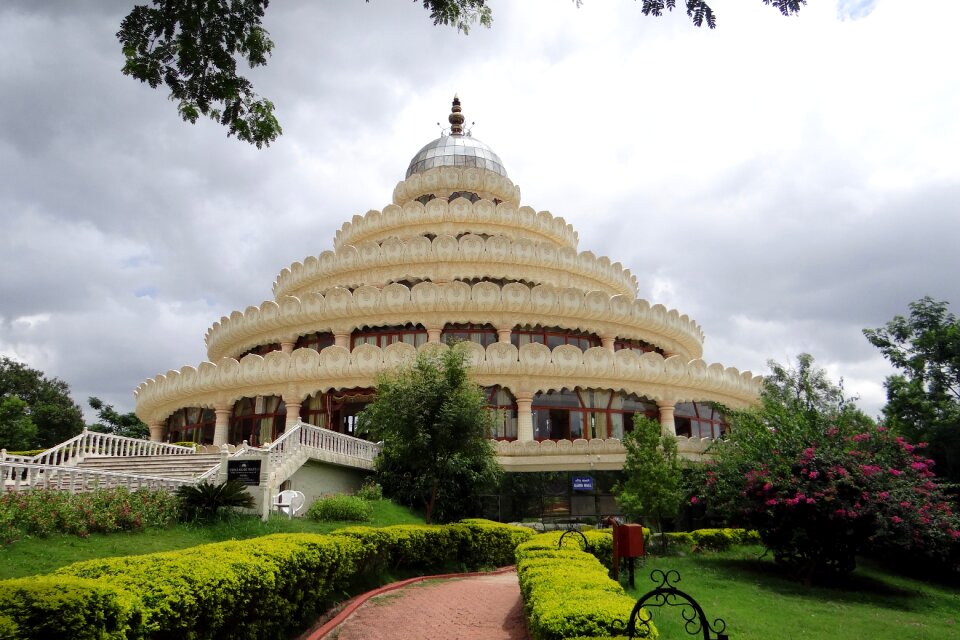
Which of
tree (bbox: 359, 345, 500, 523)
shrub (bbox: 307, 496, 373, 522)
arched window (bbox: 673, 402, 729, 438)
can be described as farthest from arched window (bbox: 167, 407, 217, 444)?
arched window (bbox: 673, 402, 729, 438)

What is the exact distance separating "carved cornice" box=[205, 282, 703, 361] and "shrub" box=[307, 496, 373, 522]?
13.6m

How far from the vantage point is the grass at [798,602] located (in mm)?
13047

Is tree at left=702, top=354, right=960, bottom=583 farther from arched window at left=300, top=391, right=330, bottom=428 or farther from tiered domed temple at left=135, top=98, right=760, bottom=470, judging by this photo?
arched window at left=300, top=391, right=330, bottom=428

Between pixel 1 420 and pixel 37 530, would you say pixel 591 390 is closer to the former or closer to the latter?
pixel 37 530

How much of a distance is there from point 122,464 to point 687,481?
18.5m

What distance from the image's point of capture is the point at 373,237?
3922cm

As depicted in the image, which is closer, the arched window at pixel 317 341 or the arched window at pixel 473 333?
the arched window at pixel 473 333

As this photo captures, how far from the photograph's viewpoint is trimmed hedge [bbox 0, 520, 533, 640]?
5.30m

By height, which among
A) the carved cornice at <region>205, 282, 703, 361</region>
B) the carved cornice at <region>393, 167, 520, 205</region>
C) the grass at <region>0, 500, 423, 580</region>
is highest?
the carved cornice at <region>393, 167, 520, 205</region>

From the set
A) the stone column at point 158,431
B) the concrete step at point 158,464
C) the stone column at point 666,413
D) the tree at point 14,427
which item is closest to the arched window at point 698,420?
the stone column at point 666,413

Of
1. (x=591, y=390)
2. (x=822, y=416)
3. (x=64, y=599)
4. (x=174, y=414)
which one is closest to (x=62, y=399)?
(x=174, y=414)

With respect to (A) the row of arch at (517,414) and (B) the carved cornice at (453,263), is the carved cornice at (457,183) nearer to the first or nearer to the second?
(B) the carved cornice at (453,263)

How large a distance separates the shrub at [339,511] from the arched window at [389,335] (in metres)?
13.5

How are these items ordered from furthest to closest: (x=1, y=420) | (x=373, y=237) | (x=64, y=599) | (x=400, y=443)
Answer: (x=1, y=420)
(x=373, y=237)
(x=400, y=443)
(x=64, y=599)
